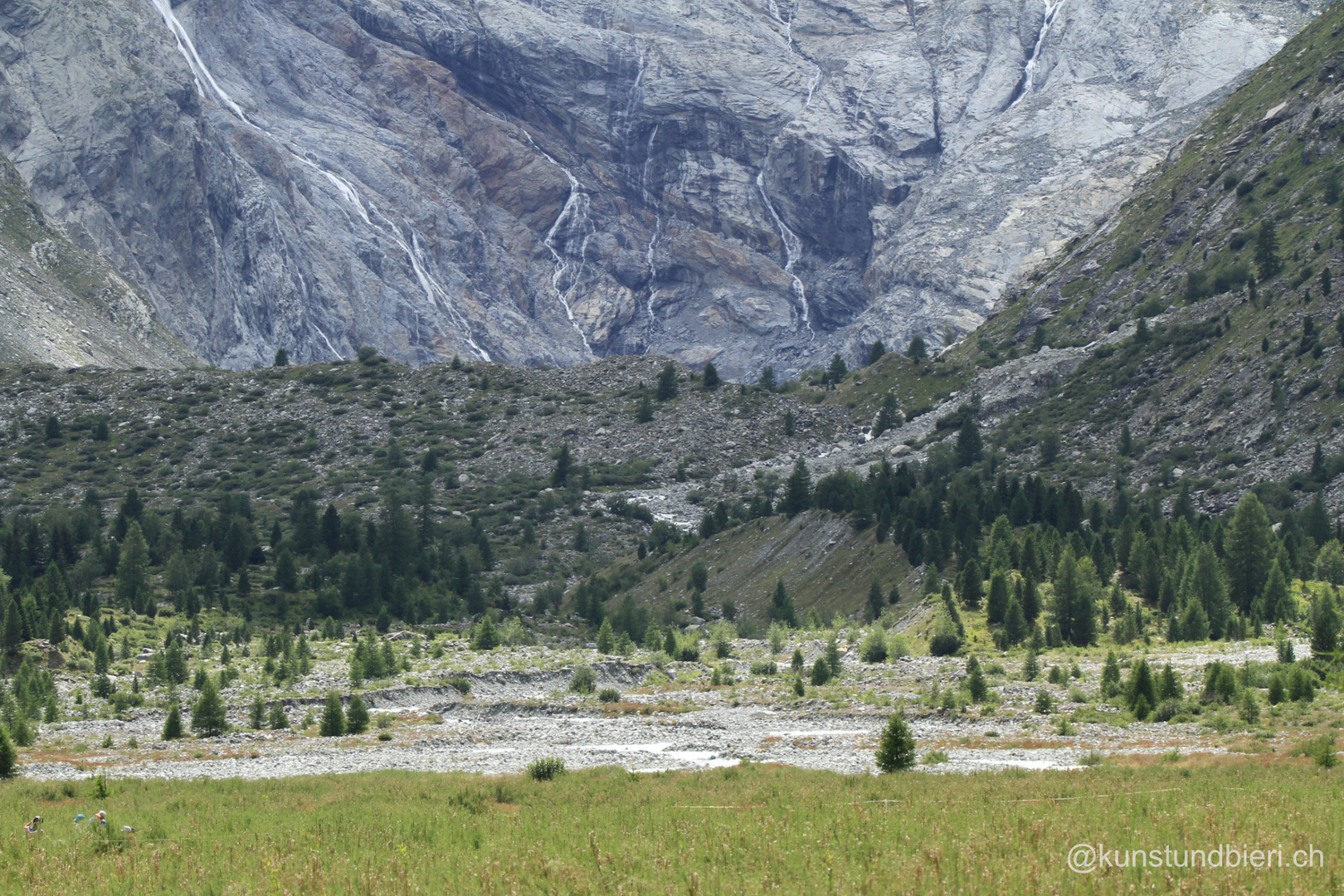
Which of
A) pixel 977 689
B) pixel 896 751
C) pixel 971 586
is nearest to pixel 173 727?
pixel 896 751

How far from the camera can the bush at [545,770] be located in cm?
3616

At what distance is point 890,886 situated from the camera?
62.5ft

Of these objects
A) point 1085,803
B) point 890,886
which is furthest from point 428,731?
point 890,886

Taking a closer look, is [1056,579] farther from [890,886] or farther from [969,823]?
[890,886]

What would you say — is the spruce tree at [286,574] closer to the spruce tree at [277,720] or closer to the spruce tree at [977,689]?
the spruce tree at [277,720]

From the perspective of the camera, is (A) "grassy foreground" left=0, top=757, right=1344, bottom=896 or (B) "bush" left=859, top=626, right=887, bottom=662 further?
(B) "bush" left=859, top=626, right=887, bottom=662

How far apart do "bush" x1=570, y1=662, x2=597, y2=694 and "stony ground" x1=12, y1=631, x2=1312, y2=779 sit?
1.33m

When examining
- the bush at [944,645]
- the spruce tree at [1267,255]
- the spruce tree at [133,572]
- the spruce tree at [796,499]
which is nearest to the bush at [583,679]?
the bush at [944,645]

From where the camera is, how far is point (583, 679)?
253ft

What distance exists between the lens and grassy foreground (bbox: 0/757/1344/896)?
2000 cm

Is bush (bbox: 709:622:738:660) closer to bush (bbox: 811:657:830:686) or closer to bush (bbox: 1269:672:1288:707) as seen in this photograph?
bush (bbox: 811:657:830:686)

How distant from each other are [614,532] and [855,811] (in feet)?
466

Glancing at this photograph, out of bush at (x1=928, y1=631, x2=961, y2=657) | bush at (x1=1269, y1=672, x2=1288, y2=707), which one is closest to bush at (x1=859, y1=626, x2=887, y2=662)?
bush at (x1=928, y1=631, x2=961, y2=657)

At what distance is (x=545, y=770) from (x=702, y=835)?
42.8ft
